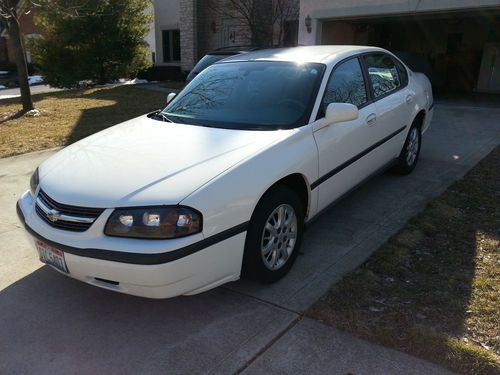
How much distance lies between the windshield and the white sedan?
1 centimetres

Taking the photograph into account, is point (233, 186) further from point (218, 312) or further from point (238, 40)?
point (238, 40)

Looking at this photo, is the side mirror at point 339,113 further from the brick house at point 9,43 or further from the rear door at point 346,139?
the brick house at point 9,43

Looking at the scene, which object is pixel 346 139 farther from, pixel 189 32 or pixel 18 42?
pixel 189 32

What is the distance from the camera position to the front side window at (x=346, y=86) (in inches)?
153

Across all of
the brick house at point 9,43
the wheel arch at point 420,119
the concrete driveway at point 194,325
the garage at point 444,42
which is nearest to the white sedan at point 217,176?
the concrete driveway at point 194,325

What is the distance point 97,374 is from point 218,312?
85cm

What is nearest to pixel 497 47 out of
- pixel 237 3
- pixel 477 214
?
pixel 237 3

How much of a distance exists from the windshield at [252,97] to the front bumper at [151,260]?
3.67ft

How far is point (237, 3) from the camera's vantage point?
53.9 feet

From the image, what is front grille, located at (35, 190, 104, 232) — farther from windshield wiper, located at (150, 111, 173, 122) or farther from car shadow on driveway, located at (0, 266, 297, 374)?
windshield wiper, located at (150, 111, 173, 122)

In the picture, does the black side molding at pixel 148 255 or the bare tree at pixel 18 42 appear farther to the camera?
the bare tree at pixel 18 42

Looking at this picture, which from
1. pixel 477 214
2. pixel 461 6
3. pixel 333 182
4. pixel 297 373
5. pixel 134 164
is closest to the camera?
pixel 297 373

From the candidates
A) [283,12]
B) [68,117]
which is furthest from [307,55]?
[283,12]

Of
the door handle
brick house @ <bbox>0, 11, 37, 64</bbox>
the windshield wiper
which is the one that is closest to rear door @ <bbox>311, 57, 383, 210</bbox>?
the door handle
